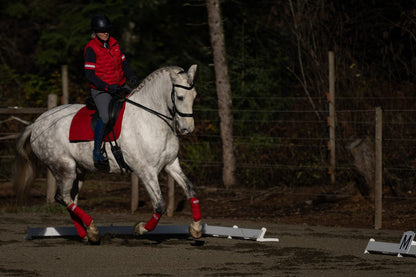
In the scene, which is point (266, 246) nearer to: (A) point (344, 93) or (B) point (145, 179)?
(B) point (145, 179)

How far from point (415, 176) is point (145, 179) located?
270 inches

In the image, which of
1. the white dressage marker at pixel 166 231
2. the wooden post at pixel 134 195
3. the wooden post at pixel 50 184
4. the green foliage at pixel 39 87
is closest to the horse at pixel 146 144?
the white dressage marker at pixel 166 231

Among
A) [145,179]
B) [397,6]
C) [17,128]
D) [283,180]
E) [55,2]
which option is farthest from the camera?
[55,2]

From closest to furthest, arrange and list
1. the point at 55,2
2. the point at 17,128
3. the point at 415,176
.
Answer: the point at 415,176, the point at 17,128, the point at 55,2

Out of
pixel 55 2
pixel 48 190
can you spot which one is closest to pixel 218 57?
pixel 48 190

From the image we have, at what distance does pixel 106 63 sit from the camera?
9867 millimetres

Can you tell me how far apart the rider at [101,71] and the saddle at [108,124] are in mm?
80

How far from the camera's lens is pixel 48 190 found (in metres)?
14.8

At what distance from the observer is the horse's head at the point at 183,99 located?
357 inches

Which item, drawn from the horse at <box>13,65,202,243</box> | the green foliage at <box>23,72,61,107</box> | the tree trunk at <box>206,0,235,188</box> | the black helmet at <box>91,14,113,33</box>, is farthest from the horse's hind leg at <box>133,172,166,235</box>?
the green foliage at <box>23,72,61,107</box>

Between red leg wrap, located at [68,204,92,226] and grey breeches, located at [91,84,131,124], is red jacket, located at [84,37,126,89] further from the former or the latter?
red leg wrap, located at [68,204,92,226]

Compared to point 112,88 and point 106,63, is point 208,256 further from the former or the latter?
point 106,63

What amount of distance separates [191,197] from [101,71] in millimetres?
2089

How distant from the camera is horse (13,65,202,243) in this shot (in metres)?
9.27
